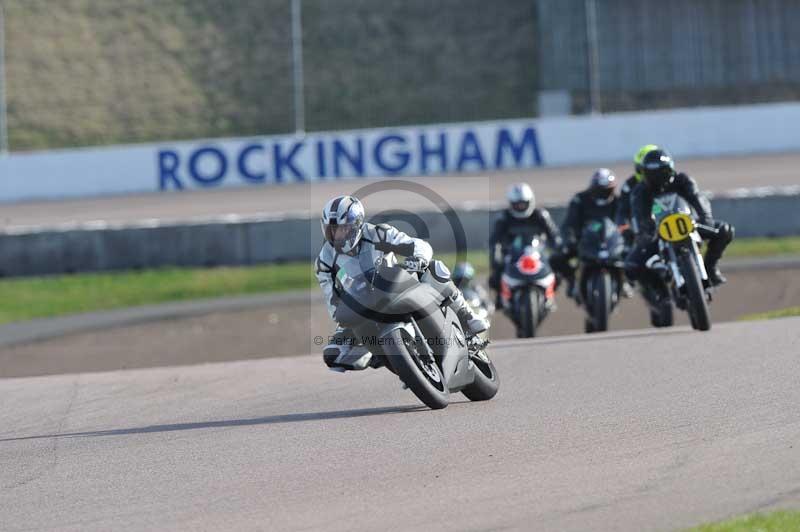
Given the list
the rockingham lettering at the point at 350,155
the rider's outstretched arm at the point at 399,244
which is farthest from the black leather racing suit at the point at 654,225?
the rockingham lettering at the point at 350,155

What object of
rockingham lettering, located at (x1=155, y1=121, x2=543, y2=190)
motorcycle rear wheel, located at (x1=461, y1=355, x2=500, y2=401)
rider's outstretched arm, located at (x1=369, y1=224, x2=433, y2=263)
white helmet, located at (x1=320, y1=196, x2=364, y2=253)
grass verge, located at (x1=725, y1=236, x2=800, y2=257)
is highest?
rockingham lettering, located at (x1=155, y1=121, x2=543, y2=190)

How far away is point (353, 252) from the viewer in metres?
8.02

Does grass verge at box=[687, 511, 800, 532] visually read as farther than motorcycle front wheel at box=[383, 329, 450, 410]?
No

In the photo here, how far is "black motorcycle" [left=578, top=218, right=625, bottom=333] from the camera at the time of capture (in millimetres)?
13391

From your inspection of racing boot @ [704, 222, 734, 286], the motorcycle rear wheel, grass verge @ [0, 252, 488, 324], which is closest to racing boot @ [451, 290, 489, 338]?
the motorcycle rear wheel

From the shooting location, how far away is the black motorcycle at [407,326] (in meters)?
7.63

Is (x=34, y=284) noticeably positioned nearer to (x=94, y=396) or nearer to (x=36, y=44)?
(x=94, y=396)

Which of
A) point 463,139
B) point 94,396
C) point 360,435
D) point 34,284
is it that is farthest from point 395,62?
point 360,435

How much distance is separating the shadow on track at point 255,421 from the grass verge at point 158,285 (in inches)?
420

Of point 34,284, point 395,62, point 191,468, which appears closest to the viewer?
point 191,468

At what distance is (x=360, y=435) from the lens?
7.56m

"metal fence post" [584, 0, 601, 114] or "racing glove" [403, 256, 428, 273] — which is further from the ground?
"metal fence post" [584, 0, 601, 114]

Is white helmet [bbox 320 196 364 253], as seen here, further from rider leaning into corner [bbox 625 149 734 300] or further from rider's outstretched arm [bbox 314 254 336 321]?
rider leaning into corner [bbox 625 149 734 300]

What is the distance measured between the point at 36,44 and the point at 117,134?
12.9 feet
